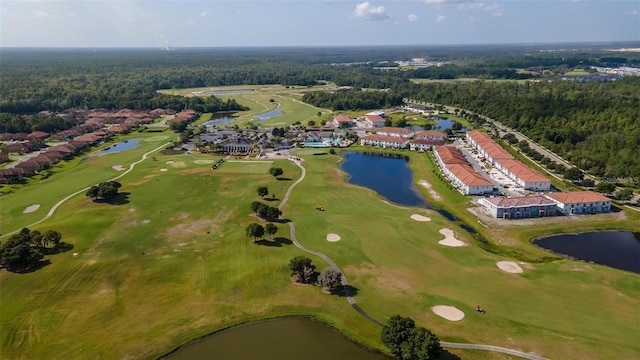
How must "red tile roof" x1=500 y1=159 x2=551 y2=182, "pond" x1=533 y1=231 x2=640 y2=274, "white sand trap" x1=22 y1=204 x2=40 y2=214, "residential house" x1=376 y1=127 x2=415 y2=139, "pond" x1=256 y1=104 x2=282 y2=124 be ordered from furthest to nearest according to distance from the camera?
"pond" x1=256 y1=104 x2=282 y2=124 < "residential house" x1=376 y1=127 x2=415 y2=139 < "red tile roof" x1=500 y1=159 x2=551 y2=182 < "white sand trap" x1=22 y1=204 x2=40 y2=214 < "pond" x1=533 y1=231 x2=640 y2=274

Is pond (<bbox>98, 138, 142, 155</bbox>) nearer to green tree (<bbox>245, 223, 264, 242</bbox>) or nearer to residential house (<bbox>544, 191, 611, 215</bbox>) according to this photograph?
green tree (<bbox>245, 223, 264, 242</bbox>)

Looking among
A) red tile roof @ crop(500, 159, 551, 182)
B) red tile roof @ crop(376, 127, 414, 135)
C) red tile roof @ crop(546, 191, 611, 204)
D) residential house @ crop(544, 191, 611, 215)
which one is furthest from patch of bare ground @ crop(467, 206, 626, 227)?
red tile roof @ crop(376, 127, 414, 135)

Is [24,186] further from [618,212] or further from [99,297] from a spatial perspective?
[618,212]

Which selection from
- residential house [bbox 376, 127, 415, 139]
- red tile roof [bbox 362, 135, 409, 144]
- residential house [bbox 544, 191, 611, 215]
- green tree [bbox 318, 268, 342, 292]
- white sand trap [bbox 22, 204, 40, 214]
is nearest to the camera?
green tree [bbox 318, 268, 342, 292]

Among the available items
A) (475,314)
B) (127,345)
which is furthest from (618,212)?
(127,345)

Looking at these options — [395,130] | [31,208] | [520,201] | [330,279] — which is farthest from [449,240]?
[395,130]

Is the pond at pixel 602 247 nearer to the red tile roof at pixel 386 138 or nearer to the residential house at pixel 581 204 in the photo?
the residential house at pixel 581 204

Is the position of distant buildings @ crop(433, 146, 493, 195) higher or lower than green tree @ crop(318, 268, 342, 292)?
higher
